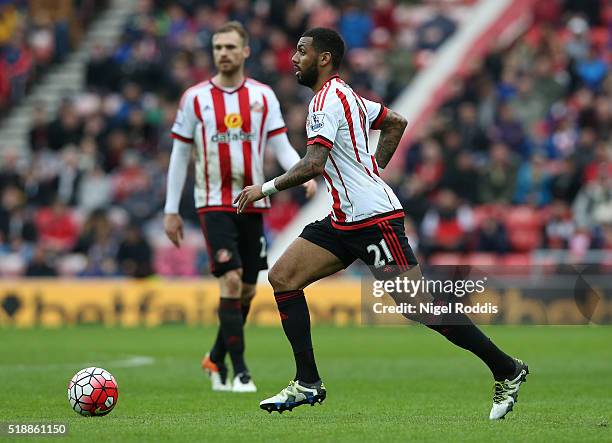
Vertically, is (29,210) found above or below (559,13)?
below

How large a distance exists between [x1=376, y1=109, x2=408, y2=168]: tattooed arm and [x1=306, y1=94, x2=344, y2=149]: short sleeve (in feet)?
2.24

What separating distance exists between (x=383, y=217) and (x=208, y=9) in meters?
18.7

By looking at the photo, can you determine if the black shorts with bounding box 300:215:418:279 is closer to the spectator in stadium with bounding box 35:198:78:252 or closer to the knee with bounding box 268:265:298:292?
the knee with bounding box 268:265:298:292

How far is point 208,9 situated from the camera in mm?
26281

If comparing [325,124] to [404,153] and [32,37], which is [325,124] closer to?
[404,153]

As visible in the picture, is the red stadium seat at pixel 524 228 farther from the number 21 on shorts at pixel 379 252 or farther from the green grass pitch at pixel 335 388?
the number 21 on shorts at pixel 379 252

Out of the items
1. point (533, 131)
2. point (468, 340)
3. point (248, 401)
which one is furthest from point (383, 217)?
point (533, 131)

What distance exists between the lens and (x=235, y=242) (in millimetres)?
10562

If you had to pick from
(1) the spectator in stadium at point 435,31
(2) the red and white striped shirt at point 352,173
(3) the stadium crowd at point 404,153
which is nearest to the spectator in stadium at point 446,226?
(3) the stadium crowd at point 404,153

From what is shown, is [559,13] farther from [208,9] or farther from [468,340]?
[468,340]

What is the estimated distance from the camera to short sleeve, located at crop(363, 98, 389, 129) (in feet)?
27.9

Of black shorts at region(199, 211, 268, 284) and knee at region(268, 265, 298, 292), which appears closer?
knee at region(268, 265, 298, 292)

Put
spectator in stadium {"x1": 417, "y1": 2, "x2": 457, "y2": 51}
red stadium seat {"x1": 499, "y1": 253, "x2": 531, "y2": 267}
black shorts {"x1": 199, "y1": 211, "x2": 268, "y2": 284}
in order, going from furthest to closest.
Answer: spectator in stadium {"x1": 417, "y1": 2, "x2": 457, "y2": 51}
red stadium seat {"x1": 499, "y1": 253, "x2": 531, "y2": 267}
black shorts {"x1": 199, "y1": 211, "x2": 268, "y2": 284}

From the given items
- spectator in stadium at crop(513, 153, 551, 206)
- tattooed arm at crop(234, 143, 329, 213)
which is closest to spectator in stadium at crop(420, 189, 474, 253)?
spectator in stadium at crop(513, 153, 551, 206)
